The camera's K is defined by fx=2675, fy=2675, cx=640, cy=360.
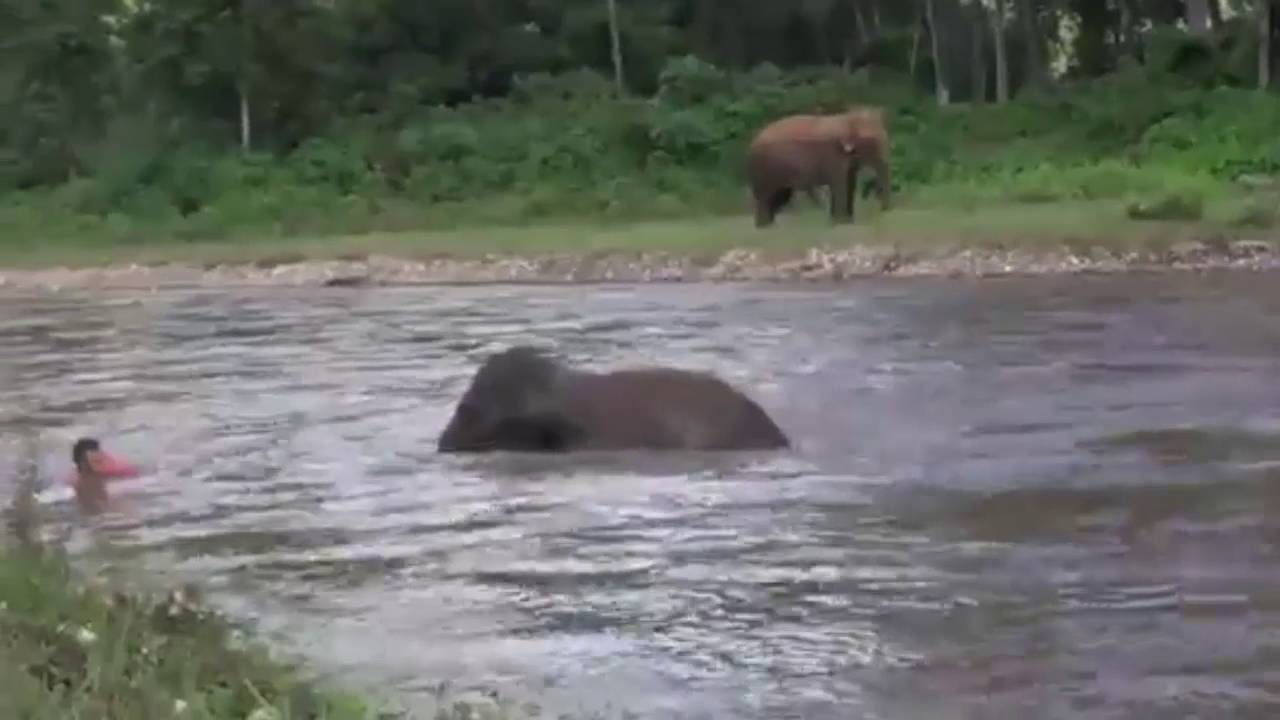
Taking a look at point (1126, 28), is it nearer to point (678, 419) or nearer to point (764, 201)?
point (764, 201)

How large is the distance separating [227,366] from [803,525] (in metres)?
9.40

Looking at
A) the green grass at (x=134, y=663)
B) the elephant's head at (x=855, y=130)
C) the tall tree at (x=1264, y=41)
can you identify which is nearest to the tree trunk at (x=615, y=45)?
the tall tree at (x=1264, y=41)

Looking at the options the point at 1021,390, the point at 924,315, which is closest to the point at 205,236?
the point at 924,315

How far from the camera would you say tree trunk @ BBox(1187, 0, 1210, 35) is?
142ft

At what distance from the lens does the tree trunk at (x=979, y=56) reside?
4681 centimetres

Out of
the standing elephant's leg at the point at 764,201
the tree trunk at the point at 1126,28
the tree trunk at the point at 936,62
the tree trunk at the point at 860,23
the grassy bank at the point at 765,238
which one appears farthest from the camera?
the tree trunk at the point at 860,23

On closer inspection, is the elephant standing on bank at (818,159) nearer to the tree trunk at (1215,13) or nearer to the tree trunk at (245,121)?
the tree trunk at (245,121)

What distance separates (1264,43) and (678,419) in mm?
28414

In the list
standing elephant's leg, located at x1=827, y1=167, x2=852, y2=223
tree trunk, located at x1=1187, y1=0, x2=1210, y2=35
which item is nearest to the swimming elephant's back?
standing elephant's leg, located at x1=827, y1=167, x2=852, y2=223

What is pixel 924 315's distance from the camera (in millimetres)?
22125

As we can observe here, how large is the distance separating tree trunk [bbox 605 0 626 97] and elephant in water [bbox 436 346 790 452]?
101 ft

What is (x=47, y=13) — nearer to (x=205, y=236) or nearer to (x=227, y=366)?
(x=205, y=236)

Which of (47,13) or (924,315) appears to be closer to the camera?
(924,315)

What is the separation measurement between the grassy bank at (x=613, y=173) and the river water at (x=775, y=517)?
10530 millimetres
